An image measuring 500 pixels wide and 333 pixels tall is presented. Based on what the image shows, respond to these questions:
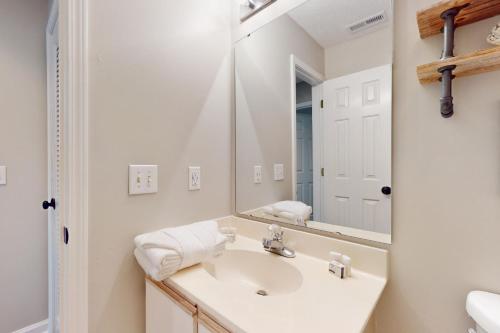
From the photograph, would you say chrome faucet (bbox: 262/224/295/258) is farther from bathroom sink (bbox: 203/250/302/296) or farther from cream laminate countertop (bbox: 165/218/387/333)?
cream laminate countertop (bbox: 165/218/387/333)

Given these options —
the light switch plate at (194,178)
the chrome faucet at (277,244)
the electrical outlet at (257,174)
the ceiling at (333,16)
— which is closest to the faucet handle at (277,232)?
the chrome faucet at (277,244)

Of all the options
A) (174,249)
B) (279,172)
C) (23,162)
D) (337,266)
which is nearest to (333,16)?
(279,172)

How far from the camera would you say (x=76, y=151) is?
796 mm

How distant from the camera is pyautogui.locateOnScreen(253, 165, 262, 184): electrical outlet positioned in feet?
4.23

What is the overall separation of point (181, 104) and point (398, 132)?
90cm

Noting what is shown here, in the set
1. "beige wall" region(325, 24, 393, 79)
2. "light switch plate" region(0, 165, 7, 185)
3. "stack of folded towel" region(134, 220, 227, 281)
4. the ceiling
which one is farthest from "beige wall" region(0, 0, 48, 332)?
"beige wall" region(325, 24, 393, 79)

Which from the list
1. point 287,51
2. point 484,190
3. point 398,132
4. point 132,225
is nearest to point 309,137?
point 398,132

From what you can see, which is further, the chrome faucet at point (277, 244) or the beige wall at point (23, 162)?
the beige wall at point (23, 162)

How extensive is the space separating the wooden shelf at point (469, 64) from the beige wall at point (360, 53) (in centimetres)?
16

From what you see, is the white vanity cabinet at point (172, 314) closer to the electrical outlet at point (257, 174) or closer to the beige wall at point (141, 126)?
the beige wall at point (141, 126)

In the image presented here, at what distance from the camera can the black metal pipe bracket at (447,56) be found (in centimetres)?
63

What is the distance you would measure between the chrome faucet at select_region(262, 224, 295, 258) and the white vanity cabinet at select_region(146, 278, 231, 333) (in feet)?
1.39

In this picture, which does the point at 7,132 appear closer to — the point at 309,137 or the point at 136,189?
the point at 136,189

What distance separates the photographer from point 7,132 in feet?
4.65
